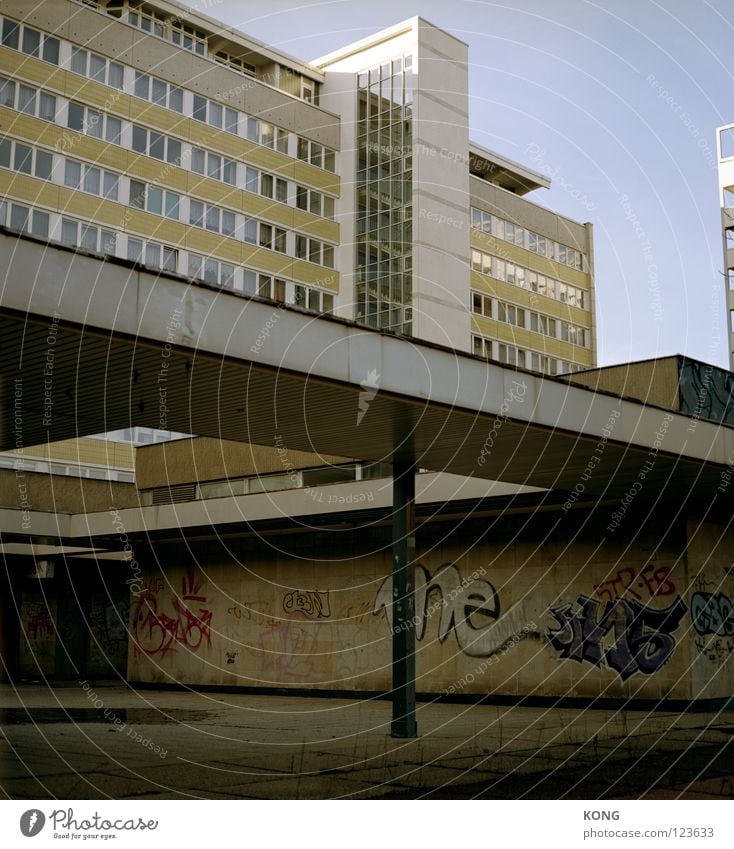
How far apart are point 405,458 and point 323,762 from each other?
535cm

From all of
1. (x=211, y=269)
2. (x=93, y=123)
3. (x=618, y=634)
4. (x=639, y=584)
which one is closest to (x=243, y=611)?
(x=618, y=634)

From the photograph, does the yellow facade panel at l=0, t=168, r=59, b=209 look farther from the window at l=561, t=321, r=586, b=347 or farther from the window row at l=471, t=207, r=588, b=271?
the window at l=561, t=321, r=586, b=347

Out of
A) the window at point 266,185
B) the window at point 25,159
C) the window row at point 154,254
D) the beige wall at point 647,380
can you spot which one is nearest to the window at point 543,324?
the window row at point 154,254

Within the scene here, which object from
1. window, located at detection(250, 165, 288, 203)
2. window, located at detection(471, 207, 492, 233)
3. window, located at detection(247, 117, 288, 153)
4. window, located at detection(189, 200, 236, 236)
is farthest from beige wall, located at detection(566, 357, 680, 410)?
window, located at detection(471, 207, 492, 233)

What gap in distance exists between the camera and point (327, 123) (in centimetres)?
5866

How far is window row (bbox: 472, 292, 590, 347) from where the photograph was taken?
66.4 meters

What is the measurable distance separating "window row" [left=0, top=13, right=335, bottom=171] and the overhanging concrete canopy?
1307 inches

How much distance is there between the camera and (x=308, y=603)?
28.2 metres

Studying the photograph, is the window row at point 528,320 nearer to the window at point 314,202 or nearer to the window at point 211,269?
the window at point 314,202

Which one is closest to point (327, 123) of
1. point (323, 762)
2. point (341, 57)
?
point (341, 57)

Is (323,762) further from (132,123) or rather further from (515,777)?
(132,123)

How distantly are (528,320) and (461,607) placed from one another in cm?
4725

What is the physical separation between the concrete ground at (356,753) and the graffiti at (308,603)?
12.8 feet

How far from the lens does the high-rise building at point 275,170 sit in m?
45.7
